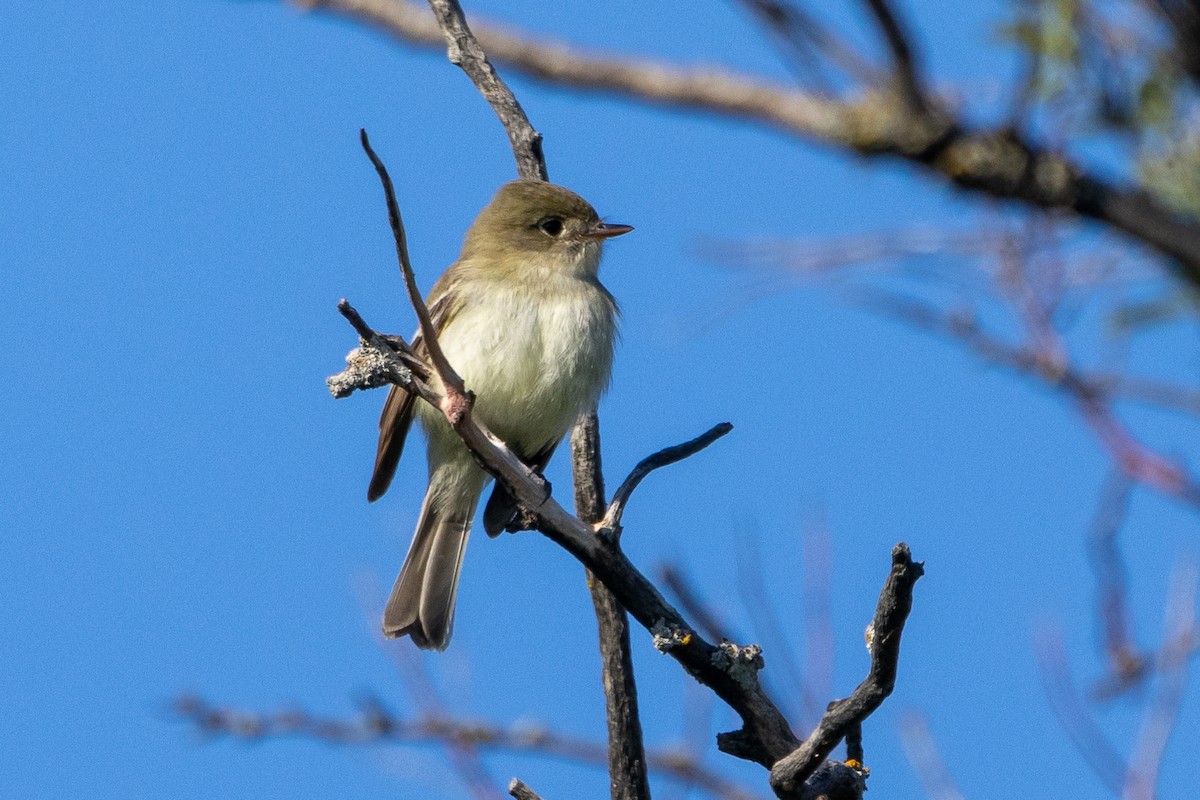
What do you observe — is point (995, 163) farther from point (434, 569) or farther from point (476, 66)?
point (434, 569)

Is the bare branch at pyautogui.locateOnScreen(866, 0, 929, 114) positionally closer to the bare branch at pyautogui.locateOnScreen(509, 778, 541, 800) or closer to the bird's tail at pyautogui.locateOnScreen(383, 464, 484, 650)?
the bare branch at pyautogui.locateOnScreen(509, 778, 541, 800)

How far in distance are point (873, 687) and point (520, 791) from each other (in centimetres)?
87

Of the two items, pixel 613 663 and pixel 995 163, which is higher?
pixel 613 663

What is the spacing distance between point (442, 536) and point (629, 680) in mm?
1890

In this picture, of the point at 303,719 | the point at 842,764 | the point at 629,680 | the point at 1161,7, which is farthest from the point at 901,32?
the point at 303,719

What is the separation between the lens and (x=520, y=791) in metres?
3.14

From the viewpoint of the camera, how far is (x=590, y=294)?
5.46 meters

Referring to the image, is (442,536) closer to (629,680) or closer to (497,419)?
(497,419)

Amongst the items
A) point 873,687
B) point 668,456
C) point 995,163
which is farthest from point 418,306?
point 995,163

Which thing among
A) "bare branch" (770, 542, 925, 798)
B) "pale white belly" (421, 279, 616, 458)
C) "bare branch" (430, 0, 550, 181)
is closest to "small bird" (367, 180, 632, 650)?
"pale white belly" (421, 279, 616, 458)

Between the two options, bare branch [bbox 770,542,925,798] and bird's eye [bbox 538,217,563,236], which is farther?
bird's eye [bbox 538,217,563,236]

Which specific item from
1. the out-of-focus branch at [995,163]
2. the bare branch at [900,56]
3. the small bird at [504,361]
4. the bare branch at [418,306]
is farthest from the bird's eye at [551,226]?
the bare branch at [900,56]

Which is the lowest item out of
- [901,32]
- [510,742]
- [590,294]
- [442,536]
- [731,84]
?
[901,32]

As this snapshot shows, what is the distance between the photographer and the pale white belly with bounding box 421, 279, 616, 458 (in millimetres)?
5145
